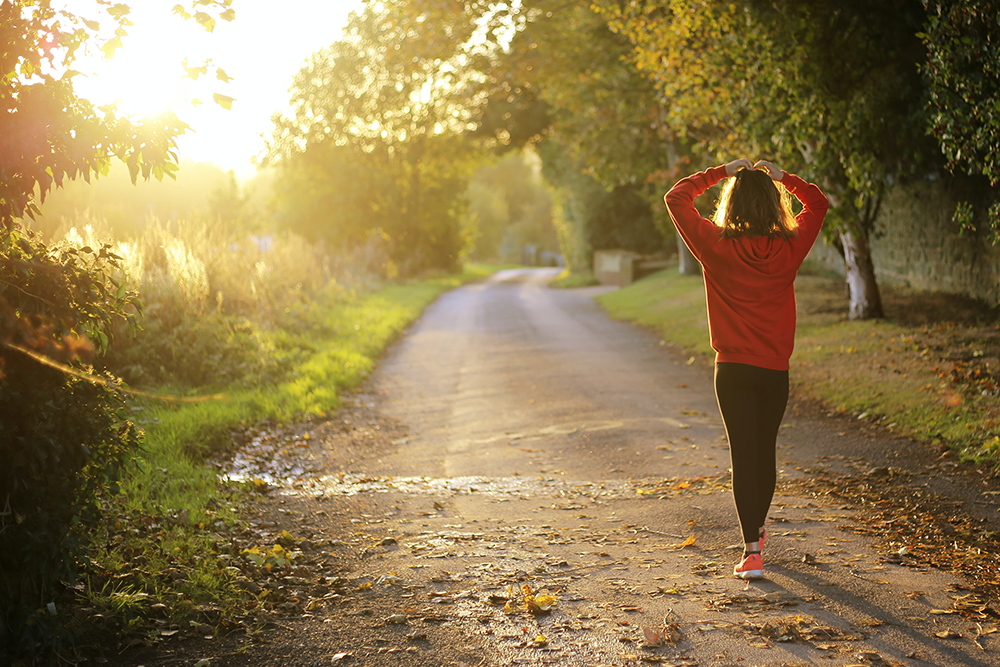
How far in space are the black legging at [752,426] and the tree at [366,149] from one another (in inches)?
1215

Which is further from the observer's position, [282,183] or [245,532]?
[282,183]

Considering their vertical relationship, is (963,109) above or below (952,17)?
below

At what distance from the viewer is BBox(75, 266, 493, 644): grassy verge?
4.30 m

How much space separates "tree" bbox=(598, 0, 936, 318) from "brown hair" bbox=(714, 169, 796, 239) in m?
7.74

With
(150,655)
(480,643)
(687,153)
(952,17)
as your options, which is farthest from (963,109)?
(687,153)

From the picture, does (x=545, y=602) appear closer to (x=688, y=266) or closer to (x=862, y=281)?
(x=862, y=281)

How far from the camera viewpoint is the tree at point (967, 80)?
7.45 metres

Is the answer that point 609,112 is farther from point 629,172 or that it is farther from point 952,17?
point 952,17


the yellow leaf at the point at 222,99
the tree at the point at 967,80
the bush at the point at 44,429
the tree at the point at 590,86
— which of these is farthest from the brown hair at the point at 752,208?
the tree at the point at 590,86

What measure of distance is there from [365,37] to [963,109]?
100 ft

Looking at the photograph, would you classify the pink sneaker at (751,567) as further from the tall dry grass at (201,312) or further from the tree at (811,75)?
the tree at (811,75)

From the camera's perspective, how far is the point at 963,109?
7.99 m

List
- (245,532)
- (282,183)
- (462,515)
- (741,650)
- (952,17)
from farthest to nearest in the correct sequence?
(282,183) < (952,17) < (462,515) < (245,532) < (741,650)

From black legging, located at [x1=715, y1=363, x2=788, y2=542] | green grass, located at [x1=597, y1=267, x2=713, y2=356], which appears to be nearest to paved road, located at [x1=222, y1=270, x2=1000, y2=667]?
black legging, located at [x1=715, y1=363, x2=788, y2=542]
